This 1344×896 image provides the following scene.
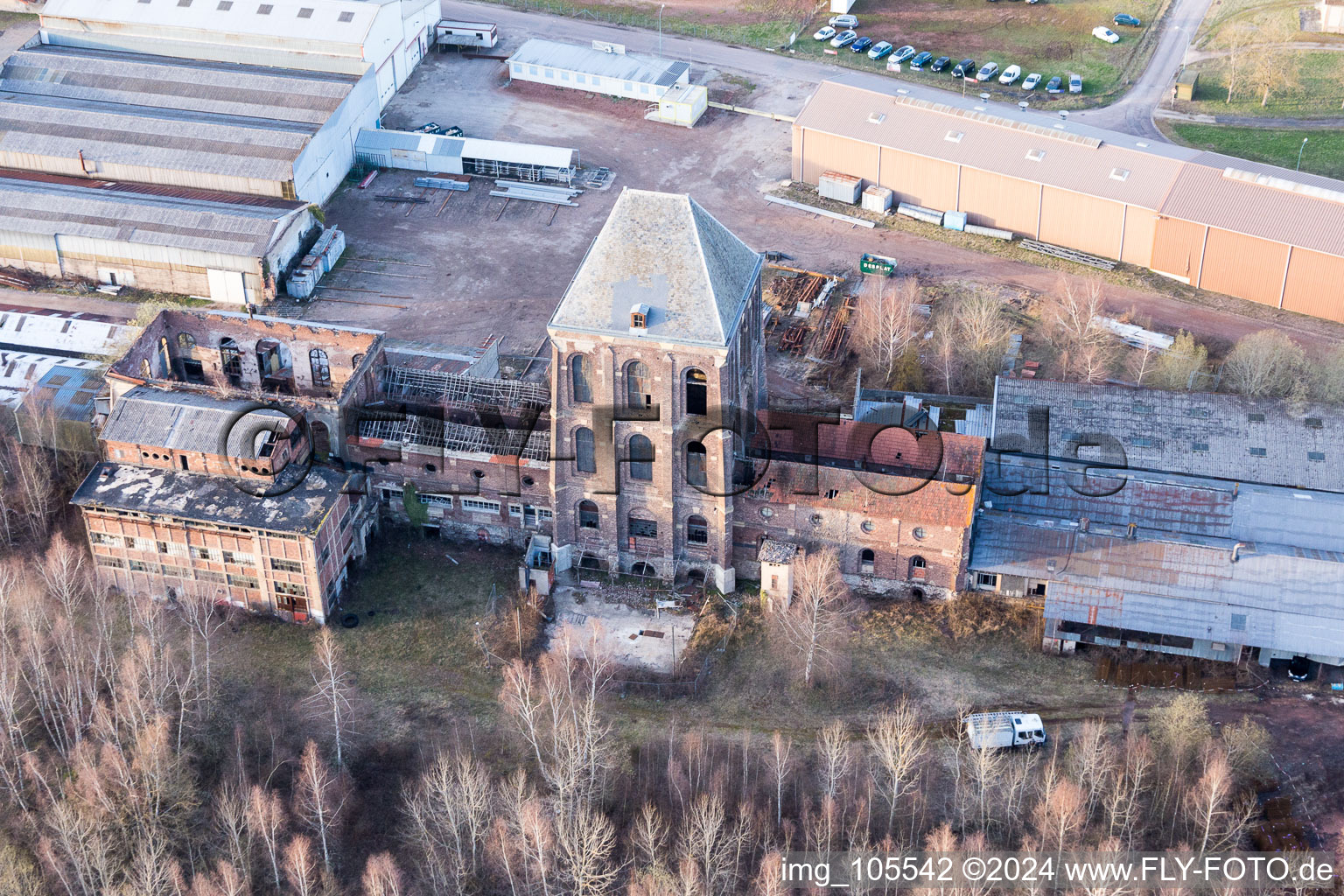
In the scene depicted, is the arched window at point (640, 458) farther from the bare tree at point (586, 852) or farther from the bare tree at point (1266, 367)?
the bare tree at point (1266, 367)

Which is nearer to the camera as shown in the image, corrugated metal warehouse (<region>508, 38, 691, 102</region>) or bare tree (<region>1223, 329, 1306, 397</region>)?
bare tree (<region>1223, 329, 1306, 397</region>)

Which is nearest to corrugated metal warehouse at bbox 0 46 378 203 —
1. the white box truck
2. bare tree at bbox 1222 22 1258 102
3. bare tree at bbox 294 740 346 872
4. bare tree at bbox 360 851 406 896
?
bare tree at bbox 294 740 346 872

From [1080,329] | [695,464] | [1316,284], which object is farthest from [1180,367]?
[695,464]

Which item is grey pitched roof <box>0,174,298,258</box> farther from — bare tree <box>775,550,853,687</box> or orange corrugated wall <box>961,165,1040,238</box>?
orange corrugated wall <box>961,165,1040,238</box>

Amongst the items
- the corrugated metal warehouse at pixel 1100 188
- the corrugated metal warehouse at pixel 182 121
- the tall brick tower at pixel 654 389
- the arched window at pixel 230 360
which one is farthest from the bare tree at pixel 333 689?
the corrugated metal warehouse at pixel 1100 188

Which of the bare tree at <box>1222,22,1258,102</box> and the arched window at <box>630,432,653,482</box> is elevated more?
the bare tree at <box>1222,22,1258,102</box>

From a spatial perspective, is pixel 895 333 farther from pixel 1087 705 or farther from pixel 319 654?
pixel 319 654
